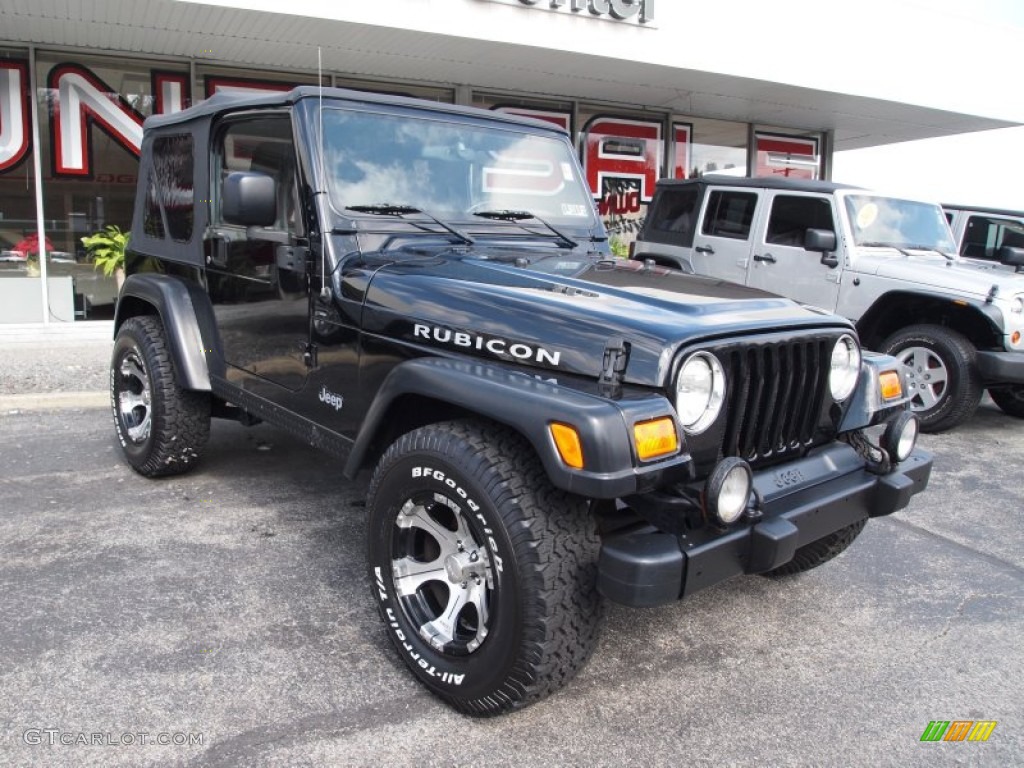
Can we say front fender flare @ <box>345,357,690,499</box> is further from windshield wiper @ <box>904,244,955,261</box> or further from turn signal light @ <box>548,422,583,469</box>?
windshield wiper @ <box>904,244,955,261</box>

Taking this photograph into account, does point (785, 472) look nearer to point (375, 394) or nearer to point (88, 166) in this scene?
point (375, 394)

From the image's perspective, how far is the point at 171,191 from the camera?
4.38 meters

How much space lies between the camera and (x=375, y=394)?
9.59 feet

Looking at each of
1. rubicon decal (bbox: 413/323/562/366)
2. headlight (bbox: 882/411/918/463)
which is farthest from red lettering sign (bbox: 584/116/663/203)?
rubicon decal (bbox: 413/323/562/366)

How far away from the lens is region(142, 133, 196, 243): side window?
13.7 feet

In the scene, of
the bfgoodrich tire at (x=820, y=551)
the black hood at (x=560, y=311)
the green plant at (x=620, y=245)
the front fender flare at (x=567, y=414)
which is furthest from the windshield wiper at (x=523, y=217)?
the green plant at (x=620, y=245)

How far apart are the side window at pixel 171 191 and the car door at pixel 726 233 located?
4922 millimetres

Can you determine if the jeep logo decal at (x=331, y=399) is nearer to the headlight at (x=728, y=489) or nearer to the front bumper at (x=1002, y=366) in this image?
the headlight at (x=728, y=489)

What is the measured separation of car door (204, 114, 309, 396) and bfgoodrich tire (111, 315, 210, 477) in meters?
0.54

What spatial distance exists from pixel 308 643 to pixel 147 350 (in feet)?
7.15

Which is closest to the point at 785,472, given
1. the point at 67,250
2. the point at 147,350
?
the point at 147,350

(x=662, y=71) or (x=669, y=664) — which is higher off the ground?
(x=662, y=71)

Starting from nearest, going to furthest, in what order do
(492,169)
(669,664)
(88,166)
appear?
(669,664), (492,169), (88,166)

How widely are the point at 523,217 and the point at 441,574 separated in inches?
68.3
